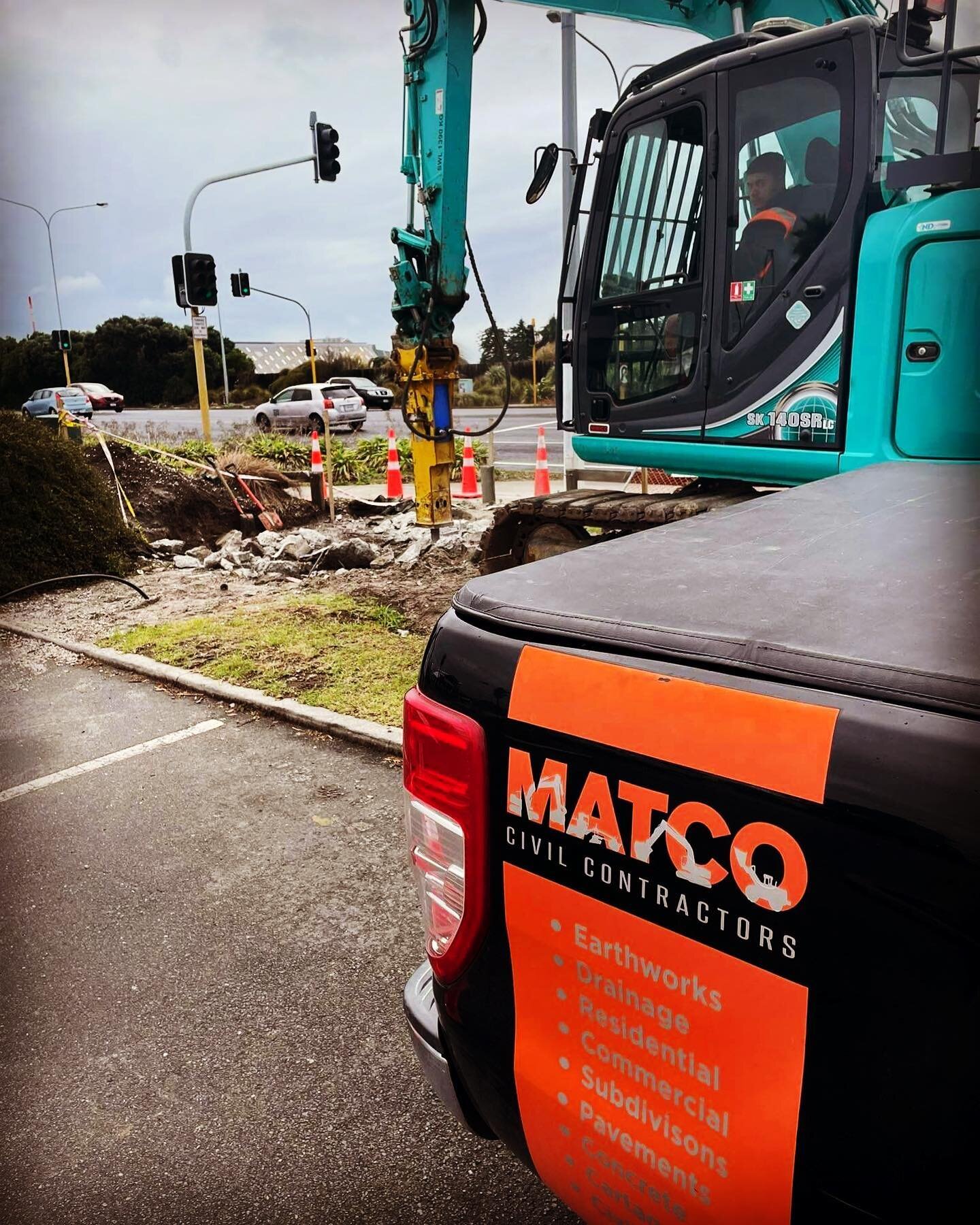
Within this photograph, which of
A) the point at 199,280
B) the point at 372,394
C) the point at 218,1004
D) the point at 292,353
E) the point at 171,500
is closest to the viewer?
the point at 218,1004

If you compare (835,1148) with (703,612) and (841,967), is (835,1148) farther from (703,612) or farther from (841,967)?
(703,612)

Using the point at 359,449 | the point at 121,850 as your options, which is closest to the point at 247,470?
the point at 359,449

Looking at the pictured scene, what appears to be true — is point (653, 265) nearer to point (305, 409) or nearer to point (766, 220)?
point (766, 220)

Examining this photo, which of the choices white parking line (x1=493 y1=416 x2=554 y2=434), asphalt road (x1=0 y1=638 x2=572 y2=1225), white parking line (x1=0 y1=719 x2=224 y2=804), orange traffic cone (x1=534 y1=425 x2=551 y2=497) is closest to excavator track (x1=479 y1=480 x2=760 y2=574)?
white parking line (x1=0 y1=719 x2=224 y2=804)

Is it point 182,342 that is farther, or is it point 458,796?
point 182,342

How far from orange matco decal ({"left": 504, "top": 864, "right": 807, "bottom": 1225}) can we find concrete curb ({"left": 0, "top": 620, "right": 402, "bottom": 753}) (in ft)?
11.4

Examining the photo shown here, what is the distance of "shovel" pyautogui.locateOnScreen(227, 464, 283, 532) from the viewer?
11.8 meters

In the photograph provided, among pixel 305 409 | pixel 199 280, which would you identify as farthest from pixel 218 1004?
pixel 305 409

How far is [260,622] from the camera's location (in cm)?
746

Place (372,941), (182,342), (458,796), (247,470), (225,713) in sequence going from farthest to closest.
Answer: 1. (182,342)
2. (247,470)
3. (225,713)
4. (372,941)
5. (458,796)

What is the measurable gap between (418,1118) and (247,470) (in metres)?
11.7

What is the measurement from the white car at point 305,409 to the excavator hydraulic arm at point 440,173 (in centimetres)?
1876

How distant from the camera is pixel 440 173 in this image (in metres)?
7.62

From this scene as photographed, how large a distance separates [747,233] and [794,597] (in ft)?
14.7
